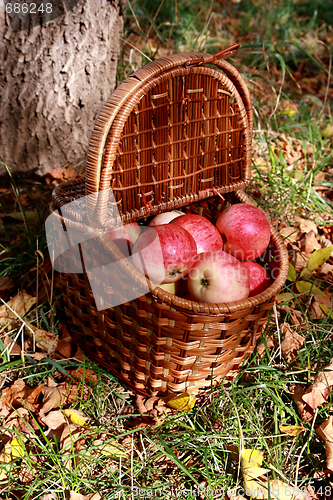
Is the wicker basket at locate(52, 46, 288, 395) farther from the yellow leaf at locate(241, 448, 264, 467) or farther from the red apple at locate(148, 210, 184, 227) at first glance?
the yellow leaf at locate(241, 448, 264, 467)

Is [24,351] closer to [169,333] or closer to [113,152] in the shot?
[169,333]

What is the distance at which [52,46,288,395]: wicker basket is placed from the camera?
4.09ft

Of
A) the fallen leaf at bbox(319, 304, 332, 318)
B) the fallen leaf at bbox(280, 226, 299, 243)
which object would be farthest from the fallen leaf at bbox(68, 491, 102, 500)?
the fallen leaf at bbox(280, 226, 299, 243)

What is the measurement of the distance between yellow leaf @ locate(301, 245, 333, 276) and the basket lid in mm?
501

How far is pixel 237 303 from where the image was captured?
1.24 meters

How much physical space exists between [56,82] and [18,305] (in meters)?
1.17

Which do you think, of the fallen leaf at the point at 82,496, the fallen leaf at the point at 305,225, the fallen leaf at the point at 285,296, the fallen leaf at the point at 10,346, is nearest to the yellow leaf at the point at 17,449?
the fallen leaf at the point at 82,496

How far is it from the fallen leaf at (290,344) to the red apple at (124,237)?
30.5 inches

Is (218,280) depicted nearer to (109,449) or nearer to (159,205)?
(159,205)

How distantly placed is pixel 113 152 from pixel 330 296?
1.25 m

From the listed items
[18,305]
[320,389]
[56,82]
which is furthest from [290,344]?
[56,82]

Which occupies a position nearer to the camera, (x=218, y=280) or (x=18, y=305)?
(x=218, y=280)

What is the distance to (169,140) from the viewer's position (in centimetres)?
151

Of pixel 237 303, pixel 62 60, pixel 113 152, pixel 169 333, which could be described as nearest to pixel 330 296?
pixel 237 303
